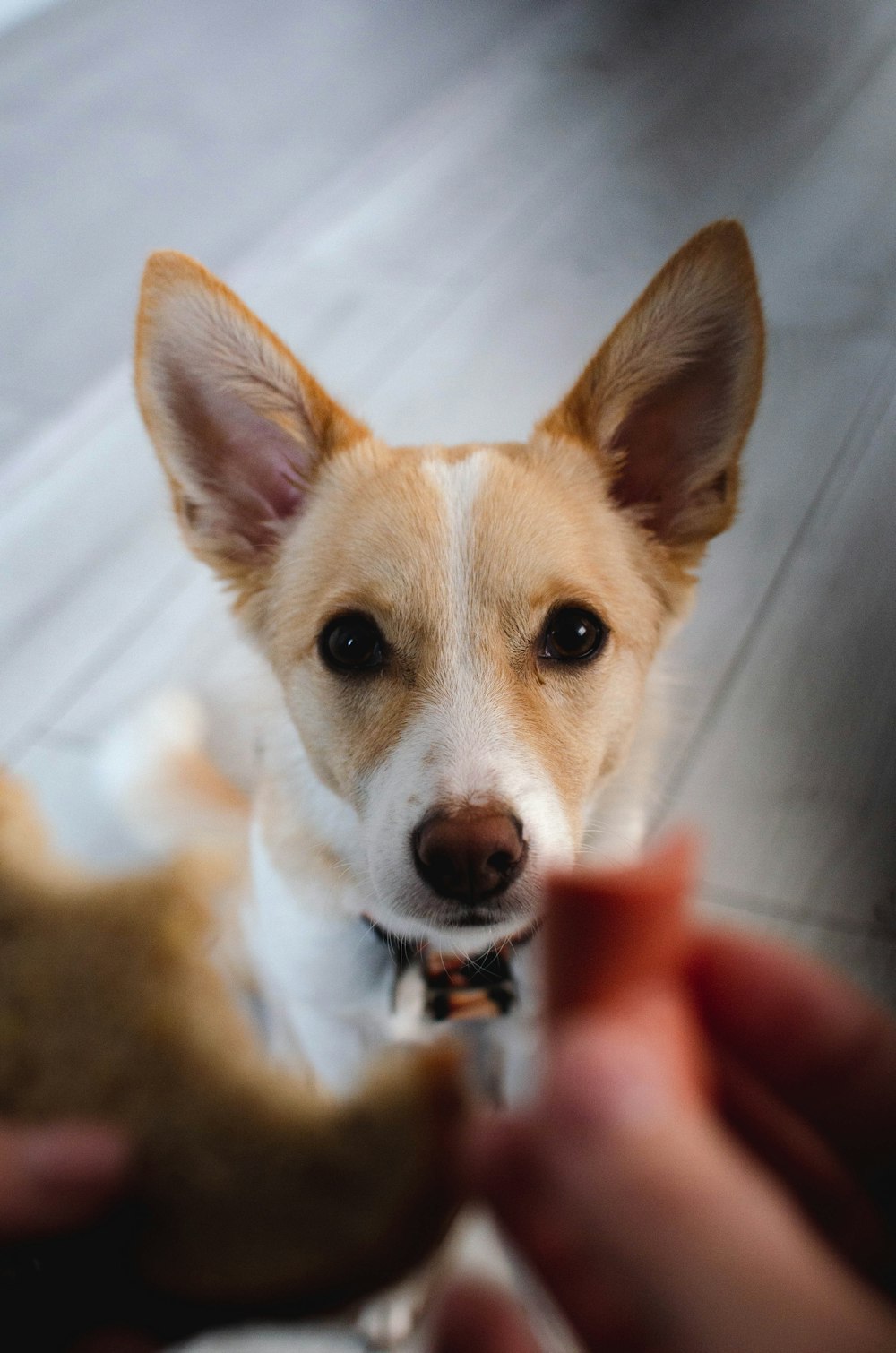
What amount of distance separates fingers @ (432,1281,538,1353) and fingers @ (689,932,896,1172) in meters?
0.11

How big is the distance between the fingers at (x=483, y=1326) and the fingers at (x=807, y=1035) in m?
0.11

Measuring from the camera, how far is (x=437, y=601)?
0.63 metres

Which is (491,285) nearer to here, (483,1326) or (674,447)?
(674,447)

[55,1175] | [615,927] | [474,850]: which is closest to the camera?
[615,927]

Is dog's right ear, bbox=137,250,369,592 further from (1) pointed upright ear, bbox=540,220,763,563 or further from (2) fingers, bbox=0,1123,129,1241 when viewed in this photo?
(2) fingers, bbox=0,1123,129,1241

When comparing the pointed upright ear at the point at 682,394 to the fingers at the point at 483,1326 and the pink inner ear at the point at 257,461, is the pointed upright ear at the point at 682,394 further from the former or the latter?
the fingers at the point at 483,1326

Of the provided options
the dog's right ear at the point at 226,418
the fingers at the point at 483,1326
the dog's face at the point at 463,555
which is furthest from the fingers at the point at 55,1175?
the dog's right ear at the point at 226,418

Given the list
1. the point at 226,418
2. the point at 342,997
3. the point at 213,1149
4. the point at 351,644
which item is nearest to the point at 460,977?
the point at 342,997

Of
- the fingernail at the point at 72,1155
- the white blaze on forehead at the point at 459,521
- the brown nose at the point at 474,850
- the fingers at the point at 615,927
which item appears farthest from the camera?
the white blaze on forehead at the point at 459,521

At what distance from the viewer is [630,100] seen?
0.57 meters

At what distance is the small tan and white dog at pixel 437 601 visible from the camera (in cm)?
54

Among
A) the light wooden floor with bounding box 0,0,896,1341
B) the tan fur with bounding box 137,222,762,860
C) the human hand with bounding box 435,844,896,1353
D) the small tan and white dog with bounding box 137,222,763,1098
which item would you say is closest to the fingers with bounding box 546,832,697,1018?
the human hand with bounding box 435,844,896,1353

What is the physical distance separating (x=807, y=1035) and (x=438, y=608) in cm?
44

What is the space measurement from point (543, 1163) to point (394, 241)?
2.35ft
